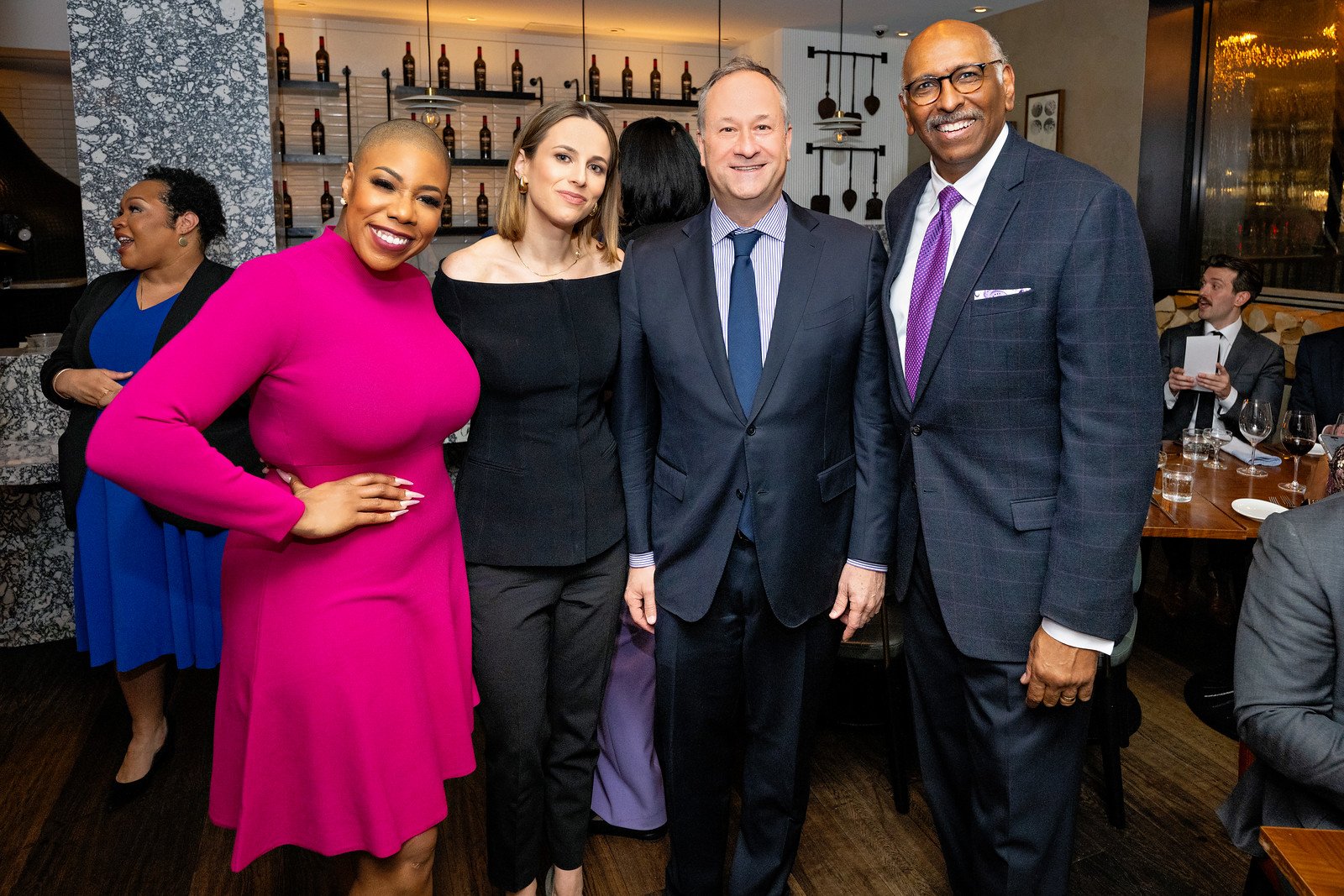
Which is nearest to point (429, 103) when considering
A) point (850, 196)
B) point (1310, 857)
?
point (850, 196)

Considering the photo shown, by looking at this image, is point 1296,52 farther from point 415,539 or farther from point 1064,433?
point 415,539

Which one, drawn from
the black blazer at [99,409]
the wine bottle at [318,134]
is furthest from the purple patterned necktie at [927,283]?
the wine bottle at [318,134]

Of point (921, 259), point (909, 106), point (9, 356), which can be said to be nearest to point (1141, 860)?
point (921, 259)

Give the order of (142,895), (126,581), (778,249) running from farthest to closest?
(126,581) < (142,895) < (778,249)

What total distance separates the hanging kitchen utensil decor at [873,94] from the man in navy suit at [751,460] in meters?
6.84

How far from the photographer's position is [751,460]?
5.95ft

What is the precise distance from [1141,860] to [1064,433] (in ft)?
4.86

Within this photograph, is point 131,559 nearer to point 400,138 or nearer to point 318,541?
point 318,541

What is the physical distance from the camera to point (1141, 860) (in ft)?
7.99

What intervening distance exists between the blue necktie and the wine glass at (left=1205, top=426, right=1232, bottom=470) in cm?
233

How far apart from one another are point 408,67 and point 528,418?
20.7ft

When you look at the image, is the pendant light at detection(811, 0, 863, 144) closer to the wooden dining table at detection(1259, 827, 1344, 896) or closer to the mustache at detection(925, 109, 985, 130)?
the mustache at detection(925, 109, 985, 130)

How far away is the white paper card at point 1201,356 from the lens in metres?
3.70

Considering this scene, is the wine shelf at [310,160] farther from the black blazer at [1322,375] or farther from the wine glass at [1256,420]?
the black blazer at [1322,375]
